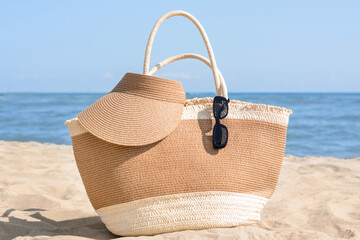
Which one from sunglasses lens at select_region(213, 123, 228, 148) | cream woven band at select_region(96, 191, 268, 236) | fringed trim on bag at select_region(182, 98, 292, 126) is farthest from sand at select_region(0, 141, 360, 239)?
fringed trim on bag at select_region(182, 98, 292, 126)

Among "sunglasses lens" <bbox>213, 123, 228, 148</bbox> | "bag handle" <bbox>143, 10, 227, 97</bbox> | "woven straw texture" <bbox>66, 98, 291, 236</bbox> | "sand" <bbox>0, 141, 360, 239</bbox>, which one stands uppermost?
"bag handle" <bbox>143, 10, 227, 97</bbox>

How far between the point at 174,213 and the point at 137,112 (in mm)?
503

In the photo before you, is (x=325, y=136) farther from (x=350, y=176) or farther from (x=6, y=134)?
(x=6, y=134)

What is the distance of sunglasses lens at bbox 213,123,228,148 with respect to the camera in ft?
6.57

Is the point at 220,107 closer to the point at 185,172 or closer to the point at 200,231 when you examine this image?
the point at 185,172

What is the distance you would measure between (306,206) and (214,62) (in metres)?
1.26

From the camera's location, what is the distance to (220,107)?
205 cm

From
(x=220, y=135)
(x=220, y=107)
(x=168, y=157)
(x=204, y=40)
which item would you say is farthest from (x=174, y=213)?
(x=204, y=40)

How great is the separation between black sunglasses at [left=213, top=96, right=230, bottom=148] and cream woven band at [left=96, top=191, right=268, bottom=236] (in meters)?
0.24

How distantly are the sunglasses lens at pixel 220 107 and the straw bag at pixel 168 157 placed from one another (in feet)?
0.12

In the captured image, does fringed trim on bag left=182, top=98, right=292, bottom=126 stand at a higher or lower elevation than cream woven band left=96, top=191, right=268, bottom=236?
higher

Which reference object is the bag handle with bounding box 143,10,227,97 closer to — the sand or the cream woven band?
the cream woven band

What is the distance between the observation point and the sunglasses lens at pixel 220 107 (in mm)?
2041

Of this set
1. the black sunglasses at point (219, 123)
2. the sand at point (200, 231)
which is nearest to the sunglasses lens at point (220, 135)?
the black sunglasses at point (219, 123)
